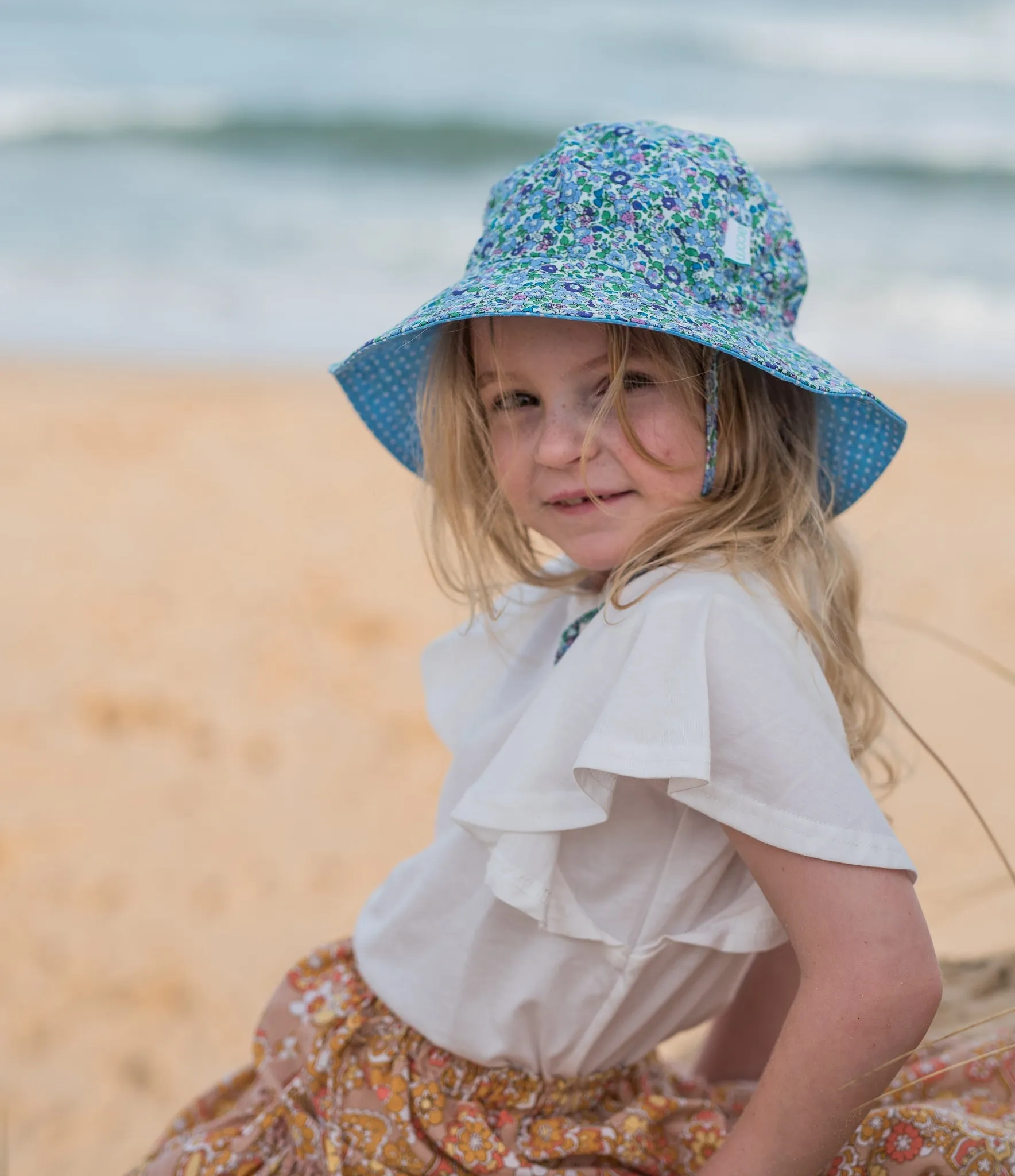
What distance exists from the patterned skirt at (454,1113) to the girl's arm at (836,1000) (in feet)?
0.49

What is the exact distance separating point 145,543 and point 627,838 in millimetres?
3705

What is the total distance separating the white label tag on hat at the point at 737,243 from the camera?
4.86 feet

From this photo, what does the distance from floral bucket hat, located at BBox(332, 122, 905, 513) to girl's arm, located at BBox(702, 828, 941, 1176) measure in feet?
1.82

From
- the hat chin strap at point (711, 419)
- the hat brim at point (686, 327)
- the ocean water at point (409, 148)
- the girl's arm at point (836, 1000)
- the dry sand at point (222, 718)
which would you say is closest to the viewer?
the girl's arm at point (836, 1000)

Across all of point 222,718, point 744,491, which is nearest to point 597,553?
point 744,491

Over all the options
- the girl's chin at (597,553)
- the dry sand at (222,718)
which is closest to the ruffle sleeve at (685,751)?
the girl's chin at (597,553)

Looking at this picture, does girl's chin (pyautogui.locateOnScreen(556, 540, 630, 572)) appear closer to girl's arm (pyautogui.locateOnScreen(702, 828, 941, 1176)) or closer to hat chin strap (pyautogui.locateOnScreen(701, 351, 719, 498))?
hat chin strap (pyautogui.locateOnScreen(701, 351, 719, 498))

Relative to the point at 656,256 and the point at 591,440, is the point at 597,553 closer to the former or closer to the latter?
the point at 591,440

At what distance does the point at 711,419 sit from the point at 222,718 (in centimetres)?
266

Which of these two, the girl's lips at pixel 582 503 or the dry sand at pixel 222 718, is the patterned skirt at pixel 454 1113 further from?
the girl's lips at pixel 582 503

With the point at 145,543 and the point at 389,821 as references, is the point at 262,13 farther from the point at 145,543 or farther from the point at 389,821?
the point at 389,821

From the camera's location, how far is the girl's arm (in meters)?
1.22

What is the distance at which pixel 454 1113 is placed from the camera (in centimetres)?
152

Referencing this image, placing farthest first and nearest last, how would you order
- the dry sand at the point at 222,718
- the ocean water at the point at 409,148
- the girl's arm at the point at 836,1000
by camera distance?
the ocean water at the point at 409,148 → the dry sand at the point at 222,718 → the girl's arm at the point at 836,1000
